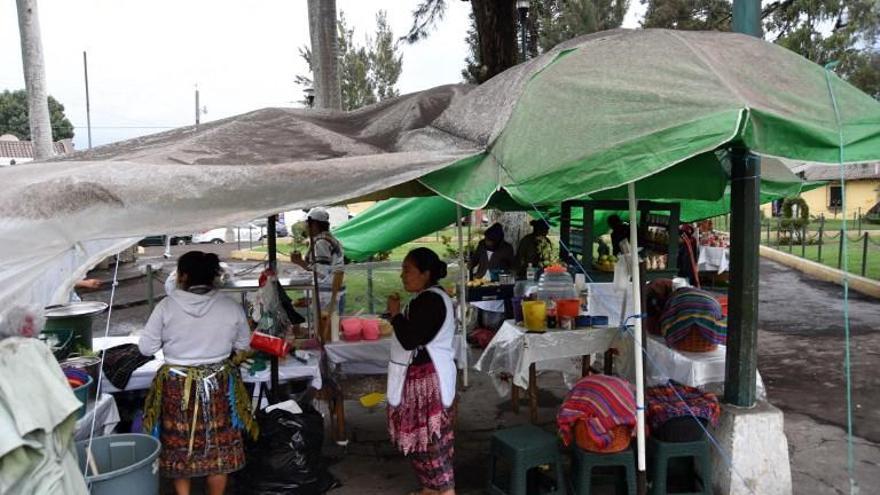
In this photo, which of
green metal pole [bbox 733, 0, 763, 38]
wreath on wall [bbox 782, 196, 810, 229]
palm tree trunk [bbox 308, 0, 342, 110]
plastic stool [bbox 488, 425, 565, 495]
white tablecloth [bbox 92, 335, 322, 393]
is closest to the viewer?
Answer: plastic stool [bbox 488, 425, 565, 495]

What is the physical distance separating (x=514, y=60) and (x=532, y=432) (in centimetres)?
666

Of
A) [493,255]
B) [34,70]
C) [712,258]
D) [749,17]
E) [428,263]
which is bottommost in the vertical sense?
[712,258]

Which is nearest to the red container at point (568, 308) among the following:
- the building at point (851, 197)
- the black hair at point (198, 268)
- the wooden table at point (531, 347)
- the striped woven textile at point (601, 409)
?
the wooden table at point (531, 347)

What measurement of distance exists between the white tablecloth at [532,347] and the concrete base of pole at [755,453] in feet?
3.62

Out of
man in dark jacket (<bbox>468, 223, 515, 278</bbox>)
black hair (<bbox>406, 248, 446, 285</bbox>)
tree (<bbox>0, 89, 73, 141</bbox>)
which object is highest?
tree (<bbox>0, 89, 73, 141</bbox>)

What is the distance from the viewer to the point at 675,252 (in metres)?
5.16

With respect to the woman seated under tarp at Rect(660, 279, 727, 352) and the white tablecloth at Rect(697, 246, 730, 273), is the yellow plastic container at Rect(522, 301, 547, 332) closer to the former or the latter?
the woman seated under tarp at Rect(660, 279, 727, 352)

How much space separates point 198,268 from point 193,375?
1.95 feet

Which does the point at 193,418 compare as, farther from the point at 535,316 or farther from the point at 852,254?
the point at 852,254

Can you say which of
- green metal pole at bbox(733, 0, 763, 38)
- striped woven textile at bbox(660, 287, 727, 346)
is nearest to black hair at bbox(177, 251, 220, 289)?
striped woven textile at bbox(660, 287, 727, 346)

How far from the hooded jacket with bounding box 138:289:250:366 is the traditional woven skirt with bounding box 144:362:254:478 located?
0.07m

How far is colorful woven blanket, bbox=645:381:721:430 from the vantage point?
3824 mm

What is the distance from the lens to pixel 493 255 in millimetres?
8500

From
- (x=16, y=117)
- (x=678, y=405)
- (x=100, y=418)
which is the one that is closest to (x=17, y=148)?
(x=16, y=117)
